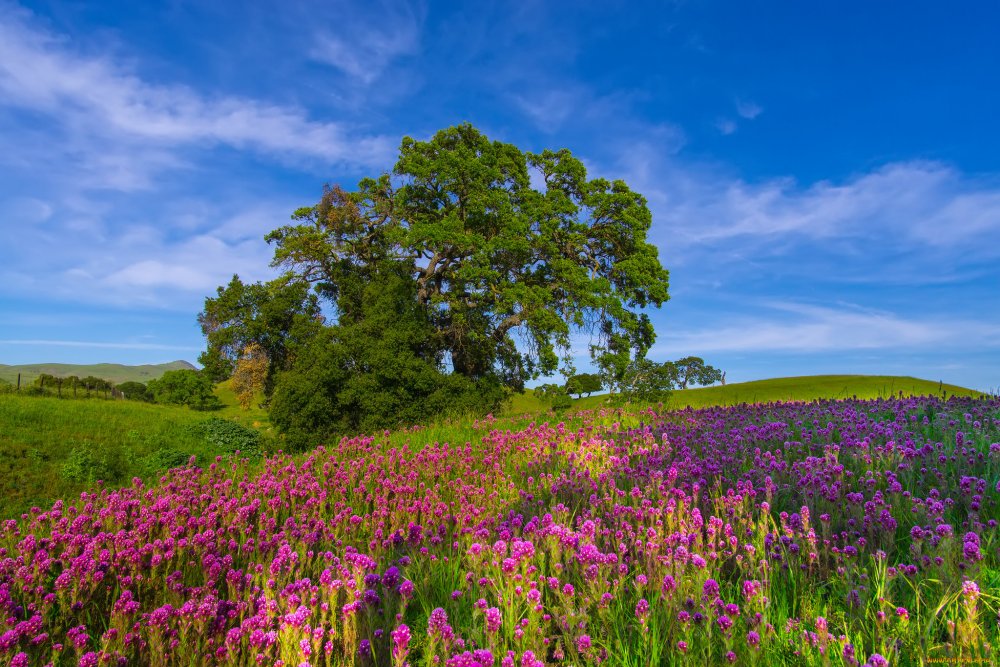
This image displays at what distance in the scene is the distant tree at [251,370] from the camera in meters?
23.7

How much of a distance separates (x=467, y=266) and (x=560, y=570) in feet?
57.2

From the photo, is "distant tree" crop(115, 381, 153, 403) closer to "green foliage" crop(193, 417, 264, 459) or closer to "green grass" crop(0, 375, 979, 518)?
"green grass" crop(0, 375, 979, 518)

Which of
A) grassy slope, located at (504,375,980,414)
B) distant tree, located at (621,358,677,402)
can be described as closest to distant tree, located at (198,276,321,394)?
grassy slope, located at (504,375,980,414)

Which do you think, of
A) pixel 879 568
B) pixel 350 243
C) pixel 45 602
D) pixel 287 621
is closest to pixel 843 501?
pixel 879 568

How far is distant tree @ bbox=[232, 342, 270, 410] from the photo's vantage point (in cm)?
2366

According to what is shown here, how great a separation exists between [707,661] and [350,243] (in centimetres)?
2357

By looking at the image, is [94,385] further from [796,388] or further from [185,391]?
[796,388]

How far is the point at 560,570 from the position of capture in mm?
3148

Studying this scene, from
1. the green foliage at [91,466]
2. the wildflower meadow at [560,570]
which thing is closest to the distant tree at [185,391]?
the green foliage at [91,466]

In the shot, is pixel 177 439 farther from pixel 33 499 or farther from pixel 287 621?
pixel 287 621

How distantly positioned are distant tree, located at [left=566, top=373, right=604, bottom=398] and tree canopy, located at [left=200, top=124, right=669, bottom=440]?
58.5 inches

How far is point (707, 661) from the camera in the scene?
2.34 meters

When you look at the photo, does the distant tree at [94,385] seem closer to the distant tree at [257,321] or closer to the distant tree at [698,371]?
the distant tree at [257,321]

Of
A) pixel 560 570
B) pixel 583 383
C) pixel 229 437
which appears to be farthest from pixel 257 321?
pixel 560 570
